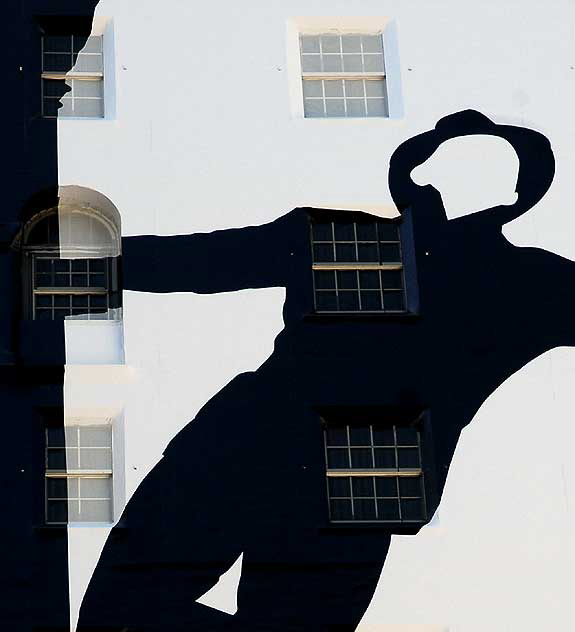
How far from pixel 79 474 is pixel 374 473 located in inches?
158

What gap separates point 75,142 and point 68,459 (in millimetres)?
4676

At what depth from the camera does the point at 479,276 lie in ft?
86.6

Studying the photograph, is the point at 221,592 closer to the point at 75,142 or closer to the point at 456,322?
the point at 456,322

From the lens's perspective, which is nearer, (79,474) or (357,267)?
(79,474)

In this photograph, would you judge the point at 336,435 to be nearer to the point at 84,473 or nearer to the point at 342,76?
the point at 84,473

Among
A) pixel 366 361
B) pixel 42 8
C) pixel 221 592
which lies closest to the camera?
pixel 221 592

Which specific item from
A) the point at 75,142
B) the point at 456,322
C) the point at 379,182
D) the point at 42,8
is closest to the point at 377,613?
the point at 456,322

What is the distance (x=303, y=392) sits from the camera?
83.5 ft

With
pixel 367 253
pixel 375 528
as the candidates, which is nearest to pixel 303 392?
pixel 375 528

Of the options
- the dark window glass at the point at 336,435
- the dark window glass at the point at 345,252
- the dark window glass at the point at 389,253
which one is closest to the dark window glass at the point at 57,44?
the dark window glass at the point at 345,252

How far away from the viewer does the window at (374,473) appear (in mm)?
25109

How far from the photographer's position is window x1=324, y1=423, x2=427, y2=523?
25.1 metres

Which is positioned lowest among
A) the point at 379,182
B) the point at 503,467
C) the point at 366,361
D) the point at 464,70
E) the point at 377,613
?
the point at 377,613

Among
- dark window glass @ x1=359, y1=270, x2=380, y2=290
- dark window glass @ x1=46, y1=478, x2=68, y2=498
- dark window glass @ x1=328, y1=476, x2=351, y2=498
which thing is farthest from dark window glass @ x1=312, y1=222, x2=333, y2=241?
dark window glass @ x1=46, y1=478, x2=68, y2=498
